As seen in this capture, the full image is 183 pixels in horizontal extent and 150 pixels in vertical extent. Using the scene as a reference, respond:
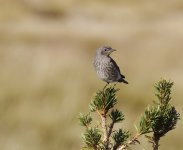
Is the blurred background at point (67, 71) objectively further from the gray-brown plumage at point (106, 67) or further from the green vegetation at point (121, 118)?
the green vegetation at point (121, 118)

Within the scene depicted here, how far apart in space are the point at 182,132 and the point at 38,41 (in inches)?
626

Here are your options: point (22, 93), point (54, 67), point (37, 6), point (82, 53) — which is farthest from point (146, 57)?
point (37, 6)

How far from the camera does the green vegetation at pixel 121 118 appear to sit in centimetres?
516

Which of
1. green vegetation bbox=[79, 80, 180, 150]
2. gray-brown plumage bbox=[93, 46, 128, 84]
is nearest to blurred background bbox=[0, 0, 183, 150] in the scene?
gray-brown plumage bbox=[93, 46, 128, 84]

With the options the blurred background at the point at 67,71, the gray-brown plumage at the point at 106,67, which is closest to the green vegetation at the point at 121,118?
the gray-brown plumage at the point at 106,67

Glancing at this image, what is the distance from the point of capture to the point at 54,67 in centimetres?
3059

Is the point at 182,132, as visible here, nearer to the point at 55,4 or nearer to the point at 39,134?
the point at 39,134

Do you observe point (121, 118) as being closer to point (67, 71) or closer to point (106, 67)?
point (106, 67)

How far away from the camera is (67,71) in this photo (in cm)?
3027

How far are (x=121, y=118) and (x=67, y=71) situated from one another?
2486 cm

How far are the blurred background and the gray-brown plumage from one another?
10.3 meters

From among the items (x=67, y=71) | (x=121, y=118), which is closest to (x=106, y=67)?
(x=121, y=118)

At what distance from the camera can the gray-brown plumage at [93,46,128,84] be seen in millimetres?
7426

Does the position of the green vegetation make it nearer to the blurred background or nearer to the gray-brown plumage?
the gray-brown plumage
